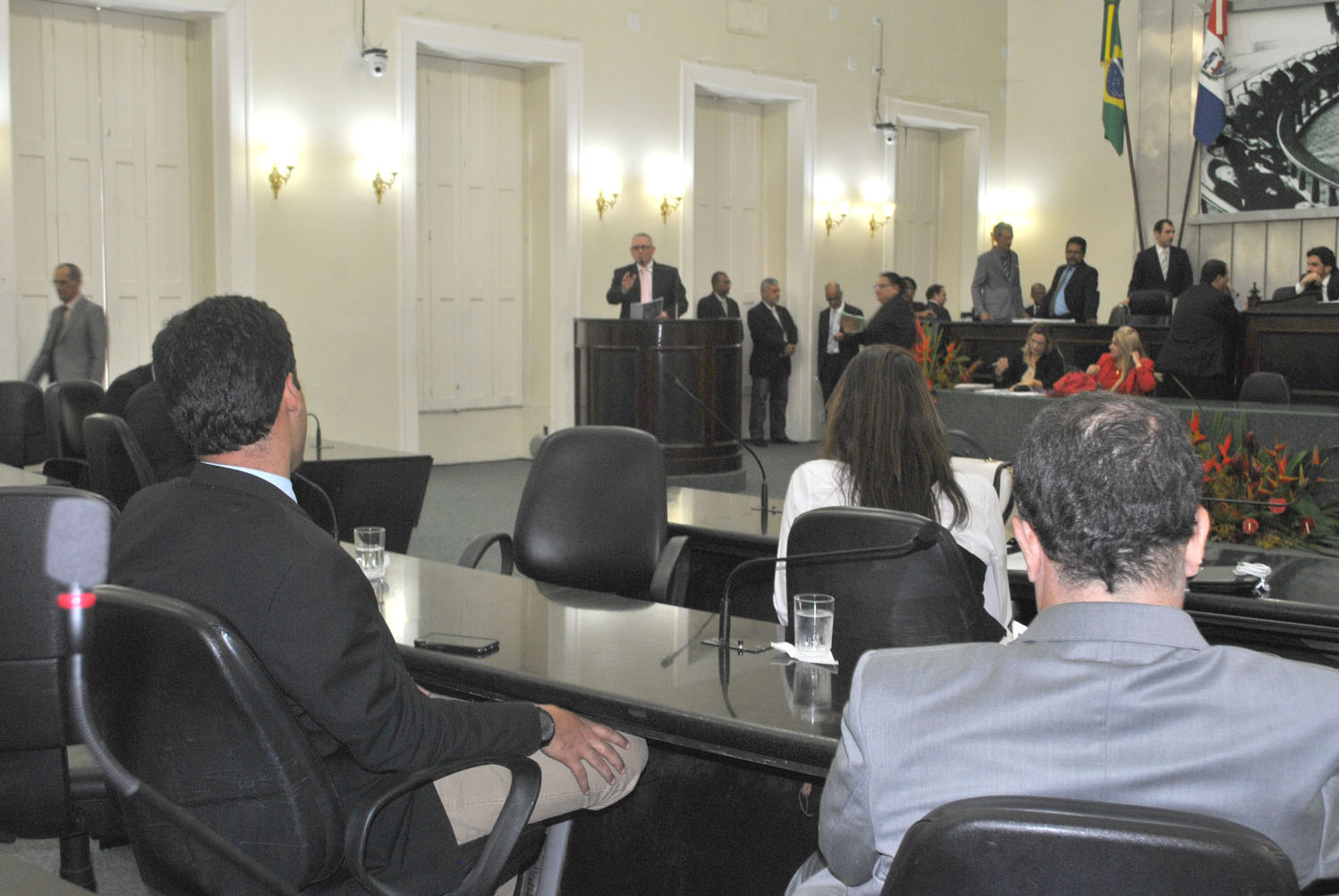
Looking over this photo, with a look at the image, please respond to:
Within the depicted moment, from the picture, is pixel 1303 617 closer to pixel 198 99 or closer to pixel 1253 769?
pixel 1253 769

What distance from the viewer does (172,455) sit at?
12.3ft

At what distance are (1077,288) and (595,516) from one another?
28.0 ft

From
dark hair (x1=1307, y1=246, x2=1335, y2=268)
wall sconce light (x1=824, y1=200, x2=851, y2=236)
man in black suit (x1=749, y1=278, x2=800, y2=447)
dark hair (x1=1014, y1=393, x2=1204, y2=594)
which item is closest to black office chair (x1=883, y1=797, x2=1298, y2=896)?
dark hair (x1=1014, y1=393, x2=1204, y2=594)

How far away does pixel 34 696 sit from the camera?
235 centimetres

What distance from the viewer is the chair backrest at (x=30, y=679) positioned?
2.30 meters

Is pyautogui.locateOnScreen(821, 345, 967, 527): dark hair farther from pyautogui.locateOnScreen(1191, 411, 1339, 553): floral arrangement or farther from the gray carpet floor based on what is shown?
the gray carpet floor

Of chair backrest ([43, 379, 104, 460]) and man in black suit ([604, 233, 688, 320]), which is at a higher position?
man in black suit ([604, 233, 688, 320])

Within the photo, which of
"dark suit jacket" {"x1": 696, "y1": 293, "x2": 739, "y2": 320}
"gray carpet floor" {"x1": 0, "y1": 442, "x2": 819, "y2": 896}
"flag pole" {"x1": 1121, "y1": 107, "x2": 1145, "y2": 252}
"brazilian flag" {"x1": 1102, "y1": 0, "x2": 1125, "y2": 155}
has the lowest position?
"gray carpet floor" {"x1": 0, "y1": 442, "x2": 819, "y2": 896}

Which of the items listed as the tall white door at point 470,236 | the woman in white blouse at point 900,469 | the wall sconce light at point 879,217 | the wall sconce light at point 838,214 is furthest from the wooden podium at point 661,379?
the woman in white blouse at point 900,469

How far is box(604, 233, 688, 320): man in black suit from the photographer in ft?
30.6

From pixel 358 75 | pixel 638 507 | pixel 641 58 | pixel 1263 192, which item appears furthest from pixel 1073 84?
pixel 638 507

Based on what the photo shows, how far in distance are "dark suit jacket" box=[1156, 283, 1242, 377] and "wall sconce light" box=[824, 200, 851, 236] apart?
13.4 feet

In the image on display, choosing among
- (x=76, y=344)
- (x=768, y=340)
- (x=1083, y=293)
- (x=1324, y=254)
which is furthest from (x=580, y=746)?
(x=1324, y=254)

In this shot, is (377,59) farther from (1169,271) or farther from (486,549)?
(1169,271)
